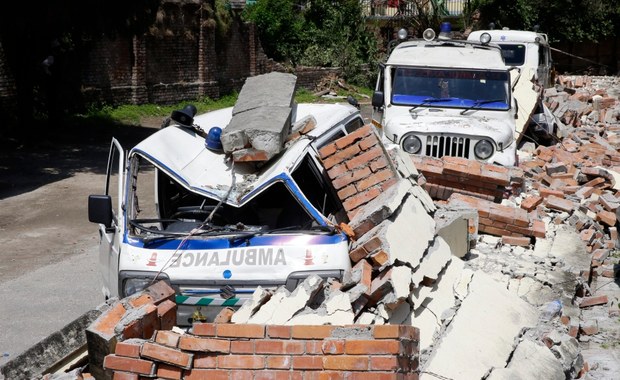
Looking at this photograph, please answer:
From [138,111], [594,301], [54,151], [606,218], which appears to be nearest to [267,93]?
[594,301]

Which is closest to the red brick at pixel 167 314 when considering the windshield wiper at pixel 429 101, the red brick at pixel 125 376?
the red brick at pixel 125 376

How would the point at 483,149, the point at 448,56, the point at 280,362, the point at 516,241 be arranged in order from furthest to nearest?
1. the point at 448,56
2. the point at 483,149
3. the point at 516,241
4. the point at 280,362

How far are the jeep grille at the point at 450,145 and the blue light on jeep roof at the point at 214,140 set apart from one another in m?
4.69

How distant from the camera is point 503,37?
20.3 meters

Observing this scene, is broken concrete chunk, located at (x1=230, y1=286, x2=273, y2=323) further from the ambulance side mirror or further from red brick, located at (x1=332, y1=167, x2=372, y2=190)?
the ambulance side mirror

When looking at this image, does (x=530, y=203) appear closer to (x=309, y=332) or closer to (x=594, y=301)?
(x=594, y=301)

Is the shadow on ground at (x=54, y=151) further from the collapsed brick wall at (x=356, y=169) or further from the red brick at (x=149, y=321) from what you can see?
the red brick at (x=149, y=321)

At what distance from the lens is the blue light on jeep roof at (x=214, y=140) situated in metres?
7.07

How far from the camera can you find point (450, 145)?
36.4ft

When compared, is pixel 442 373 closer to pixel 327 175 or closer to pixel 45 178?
pixel 327 175

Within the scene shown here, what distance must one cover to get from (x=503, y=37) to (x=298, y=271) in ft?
51.3

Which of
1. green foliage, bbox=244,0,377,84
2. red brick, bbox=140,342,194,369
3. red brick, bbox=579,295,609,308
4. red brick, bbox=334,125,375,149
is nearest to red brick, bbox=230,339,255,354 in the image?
red brick, bbox=140,342,194,369

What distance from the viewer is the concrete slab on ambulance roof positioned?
485 inches

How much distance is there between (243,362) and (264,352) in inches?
5.2
